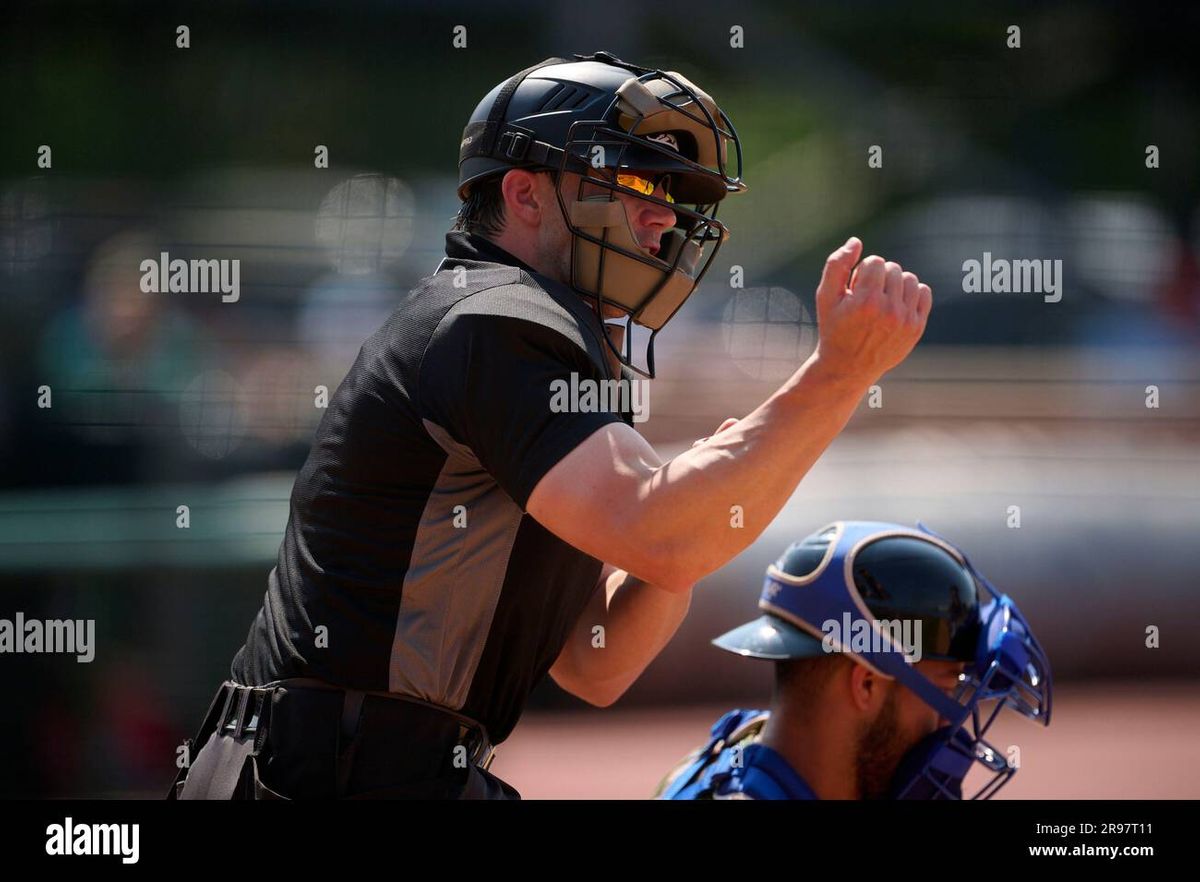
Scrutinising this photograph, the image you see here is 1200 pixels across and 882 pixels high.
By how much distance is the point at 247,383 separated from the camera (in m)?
5.68

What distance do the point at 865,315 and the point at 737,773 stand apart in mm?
1082

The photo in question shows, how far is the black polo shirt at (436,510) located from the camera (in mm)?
1960

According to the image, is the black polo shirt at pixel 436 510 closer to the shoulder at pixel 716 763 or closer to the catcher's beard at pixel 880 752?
the shoulder at pixel 716 763

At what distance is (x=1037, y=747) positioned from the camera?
19.2 ft

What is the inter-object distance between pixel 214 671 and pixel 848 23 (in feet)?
13.5

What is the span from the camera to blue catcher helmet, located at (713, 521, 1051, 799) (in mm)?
2693

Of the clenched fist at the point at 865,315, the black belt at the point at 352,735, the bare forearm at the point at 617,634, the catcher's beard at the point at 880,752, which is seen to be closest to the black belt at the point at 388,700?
the black belt at the point at 352,735

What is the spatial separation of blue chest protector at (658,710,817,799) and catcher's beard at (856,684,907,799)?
0.13 m

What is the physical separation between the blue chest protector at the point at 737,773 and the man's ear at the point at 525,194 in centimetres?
108

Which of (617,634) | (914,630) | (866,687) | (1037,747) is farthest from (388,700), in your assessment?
(1037,747)

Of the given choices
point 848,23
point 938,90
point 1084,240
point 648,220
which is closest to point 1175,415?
point 1084,240

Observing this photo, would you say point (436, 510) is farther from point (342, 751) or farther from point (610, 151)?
point (610, 151)

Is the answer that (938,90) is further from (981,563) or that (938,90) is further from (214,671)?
(214,671)

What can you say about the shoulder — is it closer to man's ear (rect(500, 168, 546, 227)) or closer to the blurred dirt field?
man's ear (rect(500, 168, 546, 227))
